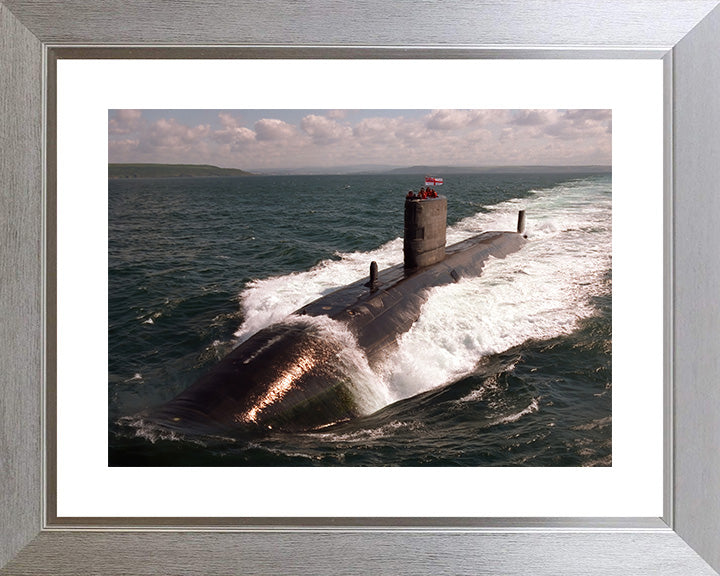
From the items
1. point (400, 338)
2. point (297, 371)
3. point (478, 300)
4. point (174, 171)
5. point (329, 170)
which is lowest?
point (297, 371)

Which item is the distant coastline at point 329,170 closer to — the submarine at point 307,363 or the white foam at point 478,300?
the white foam at point 478,300

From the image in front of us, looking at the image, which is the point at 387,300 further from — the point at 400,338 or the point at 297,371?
the point at 297,371

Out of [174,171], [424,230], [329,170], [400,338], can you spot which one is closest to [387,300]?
[400,338]

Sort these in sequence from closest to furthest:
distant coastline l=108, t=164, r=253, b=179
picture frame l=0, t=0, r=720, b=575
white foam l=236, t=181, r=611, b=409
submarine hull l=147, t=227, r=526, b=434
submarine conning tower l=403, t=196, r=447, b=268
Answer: picture frame l=0, t=0, r=720, b=575 → submarine hull l=147, t=227, r=526, b=434 → distant coastline l=108, t=164, r=253, b=179 → white foam l=236, t=181, r=611, b=409 → submarine conning tower l=403, t=196, r=447, b=268

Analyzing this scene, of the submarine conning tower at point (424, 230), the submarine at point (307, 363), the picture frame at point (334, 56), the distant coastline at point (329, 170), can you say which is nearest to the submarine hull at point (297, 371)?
the submarine at point (307, 363)

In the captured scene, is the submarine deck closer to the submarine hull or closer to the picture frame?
the submarine hull

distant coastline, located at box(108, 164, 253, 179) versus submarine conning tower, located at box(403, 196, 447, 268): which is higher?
distant coastline, located at box(108, 164, 253, 179)

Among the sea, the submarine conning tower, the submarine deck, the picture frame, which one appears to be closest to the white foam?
the sea
